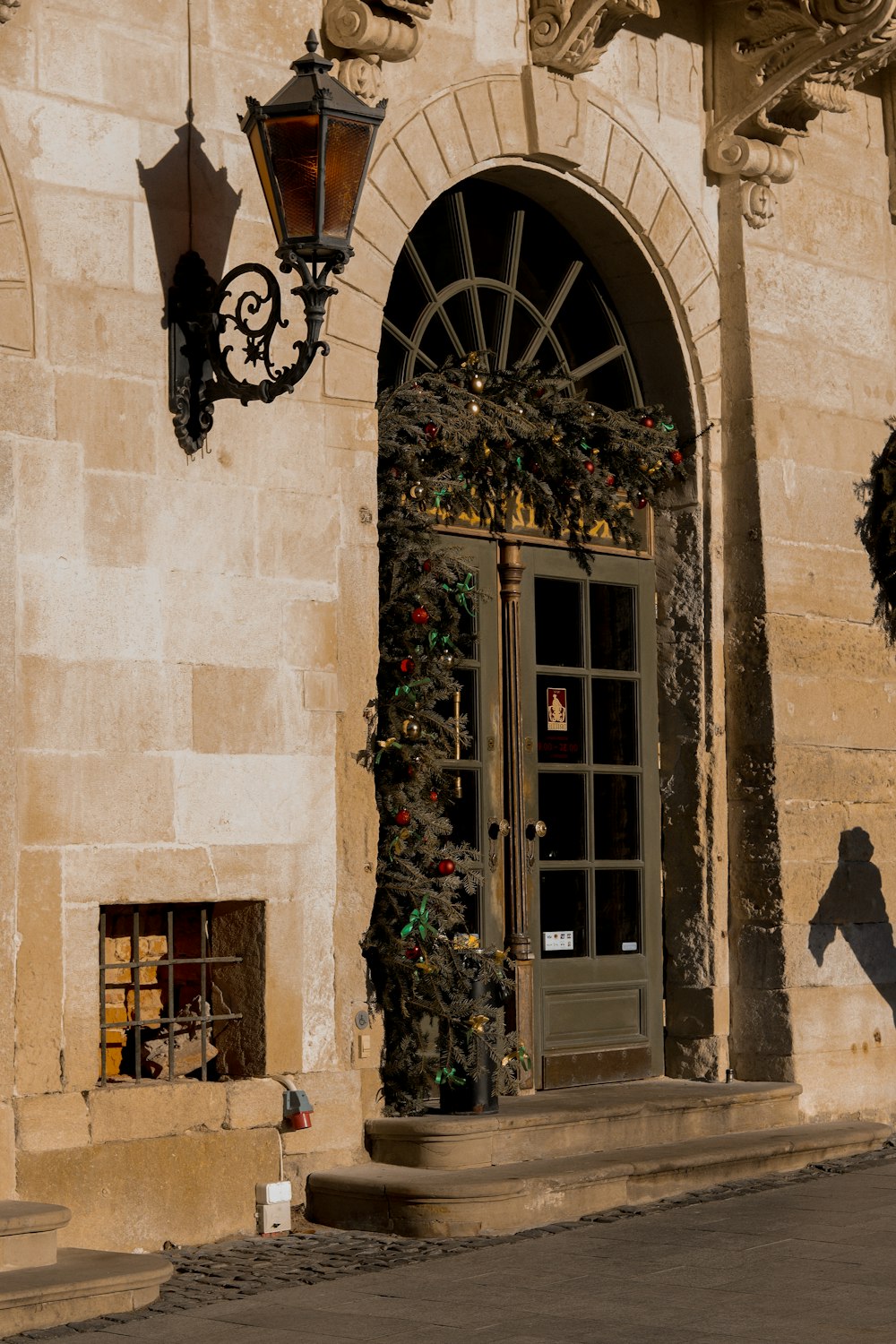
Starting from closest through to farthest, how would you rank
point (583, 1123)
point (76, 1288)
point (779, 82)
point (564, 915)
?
point (76, 1288) → point (583, 1123) → point (564, 915) → point (779, 82)

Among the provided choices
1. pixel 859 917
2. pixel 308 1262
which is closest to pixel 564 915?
pixel 859 917

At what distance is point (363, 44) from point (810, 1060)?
15.8 feet

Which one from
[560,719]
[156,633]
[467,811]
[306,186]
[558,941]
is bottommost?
[558,941]

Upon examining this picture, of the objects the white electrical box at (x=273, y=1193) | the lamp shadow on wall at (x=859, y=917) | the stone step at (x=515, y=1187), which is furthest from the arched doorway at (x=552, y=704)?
the white electrical box at (x=273, y=1193)

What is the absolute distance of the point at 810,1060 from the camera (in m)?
9.20

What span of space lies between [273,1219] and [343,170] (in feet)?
11.9

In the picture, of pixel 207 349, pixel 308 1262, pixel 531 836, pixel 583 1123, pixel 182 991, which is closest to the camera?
pixel 308 1262

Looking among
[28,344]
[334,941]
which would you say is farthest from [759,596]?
[28,344]

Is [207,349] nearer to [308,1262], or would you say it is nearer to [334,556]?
[334,556]

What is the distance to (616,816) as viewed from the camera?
934 cm

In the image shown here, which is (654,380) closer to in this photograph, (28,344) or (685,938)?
(685,938)

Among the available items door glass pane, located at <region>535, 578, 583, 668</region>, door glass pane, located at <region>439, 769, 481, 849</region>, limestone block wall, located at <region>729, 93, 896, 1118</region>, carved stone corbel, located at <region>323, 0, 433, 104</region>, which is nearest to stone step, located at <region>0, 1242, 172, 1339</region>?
door glass pane, located at <region>439, 769, 481, 849</region>

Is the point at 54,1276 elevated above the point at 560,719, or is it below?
below

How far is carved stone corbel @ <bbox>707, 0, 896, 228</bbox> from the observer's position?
29.9ft
